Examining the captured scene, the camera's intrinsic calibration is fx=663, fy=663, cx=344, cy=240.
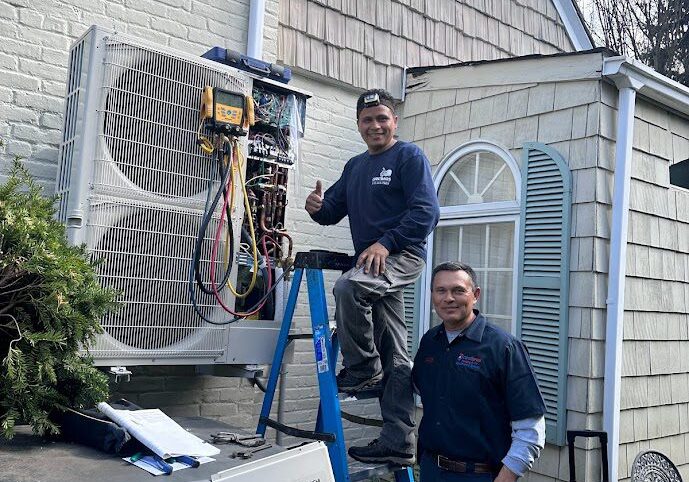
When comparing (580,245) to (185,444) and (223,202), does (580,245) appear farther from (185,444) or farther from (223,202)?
(185,444)

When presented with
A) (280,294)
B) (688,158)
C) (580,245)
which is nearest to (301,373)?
(280,294)

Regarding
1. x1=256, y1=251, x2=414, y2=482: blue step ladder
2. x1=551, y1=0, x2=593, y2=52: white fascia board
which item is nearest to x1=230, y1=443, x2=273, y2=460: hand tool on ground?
x1=256, y1=251, x2=414, y2=482: blue step ladder

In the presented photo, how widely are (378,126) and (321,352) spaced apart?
973 millimetres

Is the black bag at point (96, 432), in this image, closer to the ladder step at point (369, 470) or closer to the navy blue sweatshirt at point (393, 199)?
the ladder step at point (369, 470)

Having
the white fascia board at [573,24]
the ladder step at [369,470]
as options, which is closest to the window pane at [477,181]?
the ladder step at [369,470]

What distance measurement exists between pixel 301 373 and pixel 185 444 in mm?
2178

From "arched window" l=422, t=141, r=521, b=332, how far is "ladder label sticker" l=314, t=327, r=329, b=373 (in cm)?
176

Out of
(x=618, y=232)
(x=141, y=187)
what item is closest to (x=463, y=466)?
(x=141, y=187)

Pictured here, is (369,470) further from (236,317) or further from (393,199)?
(393,199)

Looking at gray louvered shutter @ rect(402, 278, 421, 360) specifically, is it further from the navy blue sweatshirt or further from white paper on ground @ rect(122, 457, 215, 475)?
white paper on ground @ rect(122, 457, 215, 475)

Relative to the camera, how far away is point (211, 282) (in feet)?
9.35

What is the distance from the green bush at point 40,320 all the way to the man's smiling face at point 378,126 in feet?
4.14

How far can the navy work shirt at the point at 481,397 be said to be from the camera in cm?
231

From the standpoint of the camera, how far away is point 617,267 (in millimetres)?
3746
